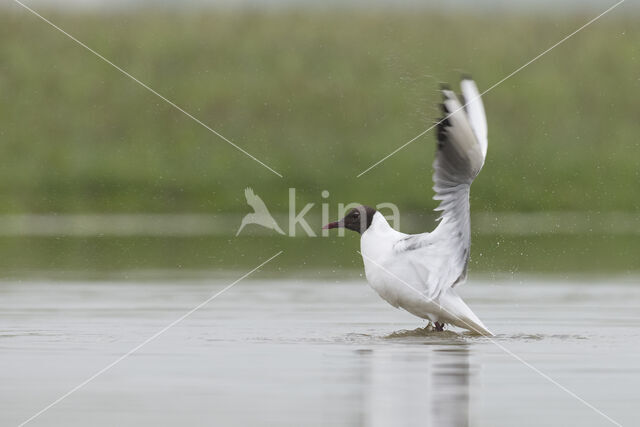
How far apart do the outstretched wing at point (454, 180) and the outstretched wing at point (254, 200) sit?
1860 centimetres

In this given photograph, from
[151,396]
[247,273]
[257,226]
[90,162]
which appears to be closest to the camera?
[151,396]

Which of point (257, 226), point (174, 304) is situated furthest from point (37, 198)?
point (174, 304)

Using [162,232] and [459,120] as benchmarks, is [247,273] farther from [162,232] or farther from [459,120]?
[162,232]

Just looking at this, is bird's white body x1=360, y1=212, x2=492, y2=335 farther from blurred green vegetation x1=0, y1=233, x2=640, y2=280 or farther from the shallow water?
blurred green vegetation x1=0, y1=233, x2=640, y2=280

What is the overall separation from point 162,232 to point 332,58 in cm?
1484

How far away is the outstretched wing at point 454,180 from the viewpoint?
35.7ft

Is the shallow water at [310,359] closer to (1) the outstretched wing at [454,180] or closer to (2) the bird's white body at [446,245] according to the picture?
(2) the bird's white body at [446,245]

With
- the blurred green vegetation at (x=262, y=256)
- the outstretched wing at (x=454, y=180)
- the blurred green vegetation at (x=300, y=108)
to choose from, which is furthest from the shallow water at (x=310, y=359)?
the blurred green vegetation at (x=300, y=108)

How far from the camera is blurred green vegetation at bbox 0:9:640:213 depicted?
99.1ft

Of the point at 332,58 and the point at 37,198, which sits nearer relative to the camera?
the point at 37,198

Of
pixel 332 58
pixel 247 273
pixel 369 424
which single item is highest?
pixel 332 58

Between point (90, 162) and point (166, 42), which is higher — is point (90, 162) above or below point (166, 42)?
below

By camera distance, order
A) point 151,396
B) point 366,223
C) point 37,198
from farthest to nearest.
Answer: point 37,198 < point 366,223 < point 151,396

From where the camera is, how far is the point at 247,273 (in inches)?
634
